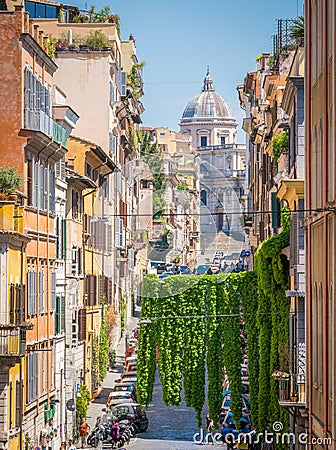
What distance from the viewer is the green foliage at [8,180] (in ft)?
104

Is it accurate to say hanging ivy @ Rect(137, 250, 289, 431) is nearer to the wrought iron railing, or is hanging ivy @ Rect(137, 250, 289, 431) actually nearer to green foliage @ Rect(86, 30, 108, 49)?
the wrought iron railing

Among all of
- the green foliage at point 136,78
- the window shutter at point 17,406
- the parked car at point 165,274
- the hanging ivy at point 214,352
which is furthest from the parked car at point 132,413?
the green foliage at point 136,78

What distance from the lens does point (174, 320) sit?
36906 millimetres

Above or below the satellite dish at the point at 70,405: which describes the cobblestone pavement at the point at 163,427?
below

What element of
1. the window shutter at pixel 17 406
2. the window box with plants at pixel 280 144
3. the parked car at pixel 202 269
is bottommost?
the window shutter at pixel 17 406

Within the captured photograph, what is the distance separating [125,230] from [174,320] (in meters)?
19.8

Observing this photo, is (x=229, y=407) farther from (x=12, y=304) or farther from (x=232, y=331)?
(x=12, y=304)

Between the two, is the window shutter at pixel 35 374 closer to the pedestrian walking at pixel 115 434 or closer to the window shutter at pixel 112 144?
the pedestrian walking at pixel 115 434

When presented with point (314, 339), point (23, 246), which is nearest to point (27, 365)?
point (23, 246)

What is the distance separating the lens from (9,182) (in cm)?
3169

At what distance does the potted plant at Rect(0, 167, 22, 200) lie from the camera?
31297 millimetres

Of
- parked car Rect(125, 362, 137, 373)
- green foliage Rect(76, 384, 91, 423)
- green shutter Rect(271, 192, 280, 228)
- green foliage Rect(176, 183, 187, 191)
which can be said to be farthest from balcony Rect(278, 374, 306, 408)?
parked car Rect(125, 362, 137, 373)

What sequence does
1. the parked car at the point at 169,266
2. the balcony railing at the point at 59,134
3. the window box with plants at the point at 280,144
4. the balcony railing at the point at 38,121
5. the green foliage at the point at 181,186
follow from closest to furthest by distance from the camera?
the green foliage at the point at 181,186 → the parked car at the point at 169,266 → the balcony railing at the point at 38,121 → the window box with plants at the point at 280,144 → the balcony railing at the point at 59,134

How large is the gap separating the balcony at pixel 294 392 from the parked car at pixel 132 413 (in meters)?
10.7
